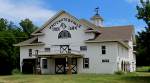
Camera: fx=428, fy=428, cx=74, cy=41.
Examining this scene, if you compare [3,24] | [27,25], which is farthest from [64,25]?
[27,25]

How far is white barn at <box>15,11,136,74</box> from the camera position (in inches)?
2415

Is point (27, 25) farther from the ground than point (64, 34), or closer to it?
farther from the ground

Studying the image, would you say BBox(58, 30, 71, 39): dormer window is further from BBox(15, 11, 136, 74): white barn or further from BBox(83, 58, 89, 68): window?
BBox(83, 58, 89, 68): window

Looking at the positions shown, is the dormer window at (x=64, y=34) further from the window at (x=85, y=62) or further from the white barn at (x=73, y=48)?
the window at (x=85, y=62)

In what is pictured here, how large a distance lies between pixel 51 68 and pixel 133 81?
22.0 metres

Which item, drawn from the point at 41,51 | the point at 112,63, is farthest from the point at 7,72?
the point at 112,63

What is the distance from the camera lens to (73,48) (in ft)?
209

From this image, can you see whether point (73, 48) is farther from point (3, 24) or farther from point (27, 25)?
point (27, 25)

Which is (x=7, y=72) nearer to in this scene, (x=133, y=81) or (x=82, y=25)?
(x=82, y=25)

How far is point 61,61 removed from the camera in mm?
64875

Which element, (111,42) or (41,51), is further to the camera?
(41,51)

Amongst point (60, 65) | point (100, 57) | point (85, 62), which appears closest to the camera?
point (100, 57)

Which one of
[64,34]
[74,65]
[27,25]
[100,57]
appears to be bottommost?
[74,65]

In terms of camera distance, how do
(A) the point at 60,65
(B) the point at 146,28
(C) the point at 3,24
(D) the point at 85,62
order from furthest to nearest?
(C) the point at 3,24 < (A) the point at 60,65 < (D) the point at 85,62 < (B) the point at 146,28
